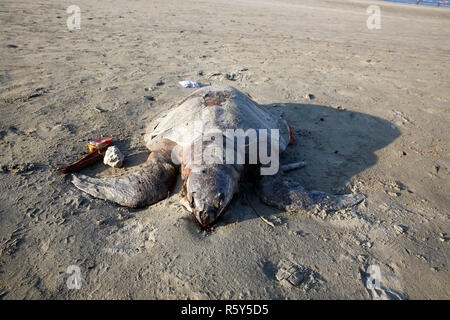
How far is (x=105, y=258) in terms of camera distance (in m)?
1.90

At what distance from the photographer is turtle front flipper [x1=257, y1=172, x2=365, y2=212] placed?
7.77 feet

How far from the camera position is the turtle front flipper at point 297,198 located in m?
2.37

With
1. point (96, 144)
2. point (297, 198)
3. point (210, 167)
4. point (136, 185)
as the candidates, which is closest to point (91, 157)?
A: point (96, 144)

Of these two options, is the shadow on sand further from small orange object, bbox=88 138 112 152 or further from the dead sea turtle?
small orange object, bbox=88 138 112 152

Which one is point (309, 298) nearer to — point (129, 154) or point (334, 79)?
point (129, 154)

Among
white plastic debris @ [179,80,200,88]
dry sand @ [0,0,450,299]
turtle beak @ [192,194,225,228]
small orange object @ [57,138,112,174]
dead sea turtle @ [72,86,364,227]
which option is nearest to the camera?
dry sand @ [0,0,450,299]

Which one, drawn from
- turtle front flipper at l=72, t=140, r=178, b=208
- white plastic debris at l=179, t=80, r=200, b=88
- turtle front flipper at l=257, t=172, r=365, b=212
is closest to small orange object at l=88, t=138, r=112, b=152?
turtle front flipper at l=72, t=140, r=178, b=208

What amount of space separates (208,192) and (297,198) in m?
0.86

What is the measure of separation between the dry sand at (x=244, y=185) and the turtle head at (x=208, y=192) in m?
0.16

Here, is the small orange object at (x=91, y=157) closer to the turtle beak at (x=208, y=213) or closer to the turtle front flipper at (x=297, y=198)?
the turtle beak at (x=208, y=213)

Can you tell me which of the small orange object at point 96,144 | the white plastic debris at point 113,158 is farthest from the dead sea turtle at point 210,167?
the small orange object at point 96,144

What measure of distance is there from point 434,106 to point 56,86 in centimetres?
619

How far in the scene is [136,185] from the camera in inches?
95.7
